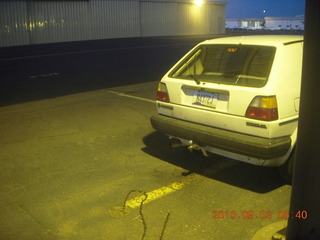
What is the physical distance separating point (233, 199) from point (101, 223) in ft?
4.60

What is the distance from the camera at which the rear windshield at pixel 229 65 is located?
4.14 meters

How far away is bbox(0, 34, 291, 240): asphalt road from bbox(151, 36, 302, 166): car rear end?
474 millimetres

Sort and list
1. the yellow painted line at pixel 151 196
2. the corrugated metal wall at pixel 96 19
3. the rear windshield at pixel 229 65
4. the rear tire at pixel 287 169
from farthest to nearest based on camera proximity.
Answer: the corrugated metal wall at pixel 96 19 → the rear windshield at pixel 229 65 → the rear tire at pixel 287 169 → the yellow painted line at pixel 151 196

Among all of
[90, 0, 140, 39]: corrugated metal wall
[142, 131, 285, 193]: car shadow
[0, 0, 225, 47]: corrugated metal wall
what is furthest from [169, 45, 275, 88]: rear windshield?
[90, 0, 140, 39]: corrugated metal wall

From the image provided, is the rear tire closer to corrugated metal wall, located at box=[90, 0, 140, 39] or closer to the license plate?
the license plate

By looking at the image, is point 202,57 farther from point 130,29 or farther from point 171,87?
point 130,29

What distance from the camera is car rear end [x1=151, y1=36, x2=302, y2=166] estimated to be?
12.4 ft

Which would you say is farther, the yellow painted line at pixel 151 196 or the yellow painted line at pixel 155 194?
the yellow painted line at pixel 155 194

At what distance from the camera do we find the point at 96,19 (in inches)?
1246

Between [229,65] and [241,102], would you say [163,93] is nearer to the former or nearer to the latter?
[229,65]

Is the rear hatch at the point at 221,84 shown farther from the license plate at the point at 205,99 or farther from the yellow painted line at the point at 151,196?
the yellow painted line at the point at 151,196

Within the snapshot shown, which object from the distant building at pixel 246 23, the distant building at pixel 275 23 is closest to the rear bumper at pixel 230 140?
the distant building at pixel 275 23

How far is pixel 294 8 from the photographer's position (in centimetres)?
14288

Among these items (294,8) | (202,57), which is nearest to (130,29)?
(202,57)
